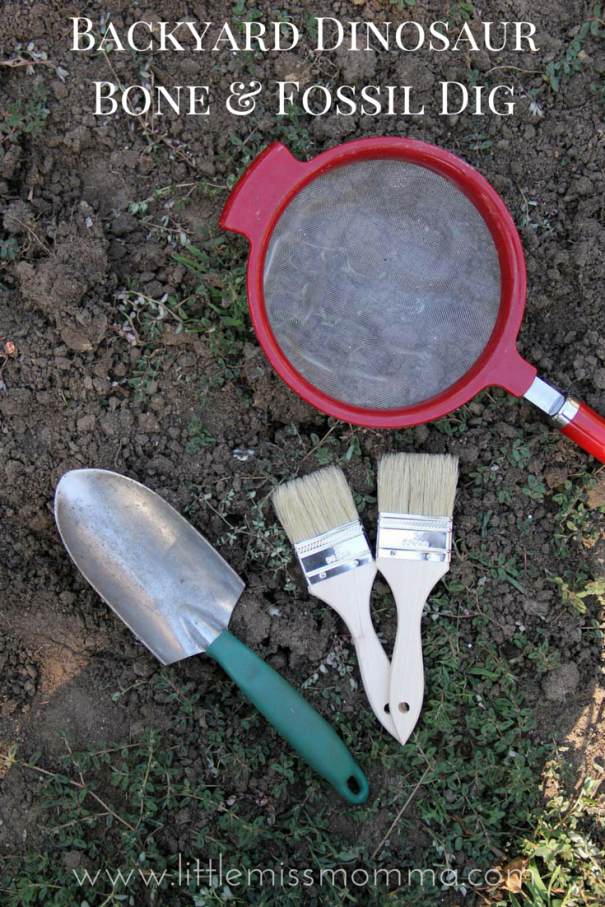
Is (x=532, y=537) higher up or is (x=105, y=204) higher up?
(x=105, y=204)

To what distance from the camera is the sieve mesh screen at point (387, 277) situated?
2.06 metres

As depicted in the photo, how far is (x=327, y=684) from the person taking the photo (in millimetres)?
2184

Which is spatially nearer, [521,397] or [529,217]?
[521,397]

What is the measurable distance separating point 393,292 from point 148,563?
975 millimetres

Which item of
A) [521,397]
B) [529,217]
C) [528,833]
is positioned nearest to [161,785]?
[528,833]

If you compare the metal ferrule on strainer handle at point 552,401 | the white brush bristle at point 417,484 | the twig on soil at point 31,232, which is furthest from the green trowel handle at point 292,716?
the twig on soil at point 31,232

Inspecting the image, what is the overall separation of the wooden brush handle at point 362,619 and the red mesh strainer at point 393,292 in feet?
1.46

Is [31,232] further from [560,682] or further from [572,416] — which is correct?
[560,682]

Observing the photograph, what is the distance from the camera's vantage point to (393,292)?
2.06 metres

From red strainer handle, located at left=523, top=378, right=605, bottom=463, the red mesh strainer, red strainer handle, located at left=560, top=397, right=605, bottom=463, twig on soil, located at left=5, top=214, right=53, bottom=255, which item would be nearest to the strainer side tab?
the red mesh strainer

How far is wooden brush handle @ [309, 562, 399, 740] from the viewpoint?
2.14 metres

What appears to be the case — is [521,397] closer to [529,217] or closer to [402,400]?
[402,400]

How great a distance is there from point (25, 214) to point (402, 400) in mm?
1163

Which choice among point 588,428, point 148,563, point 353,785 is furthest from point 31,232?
point 353,785
